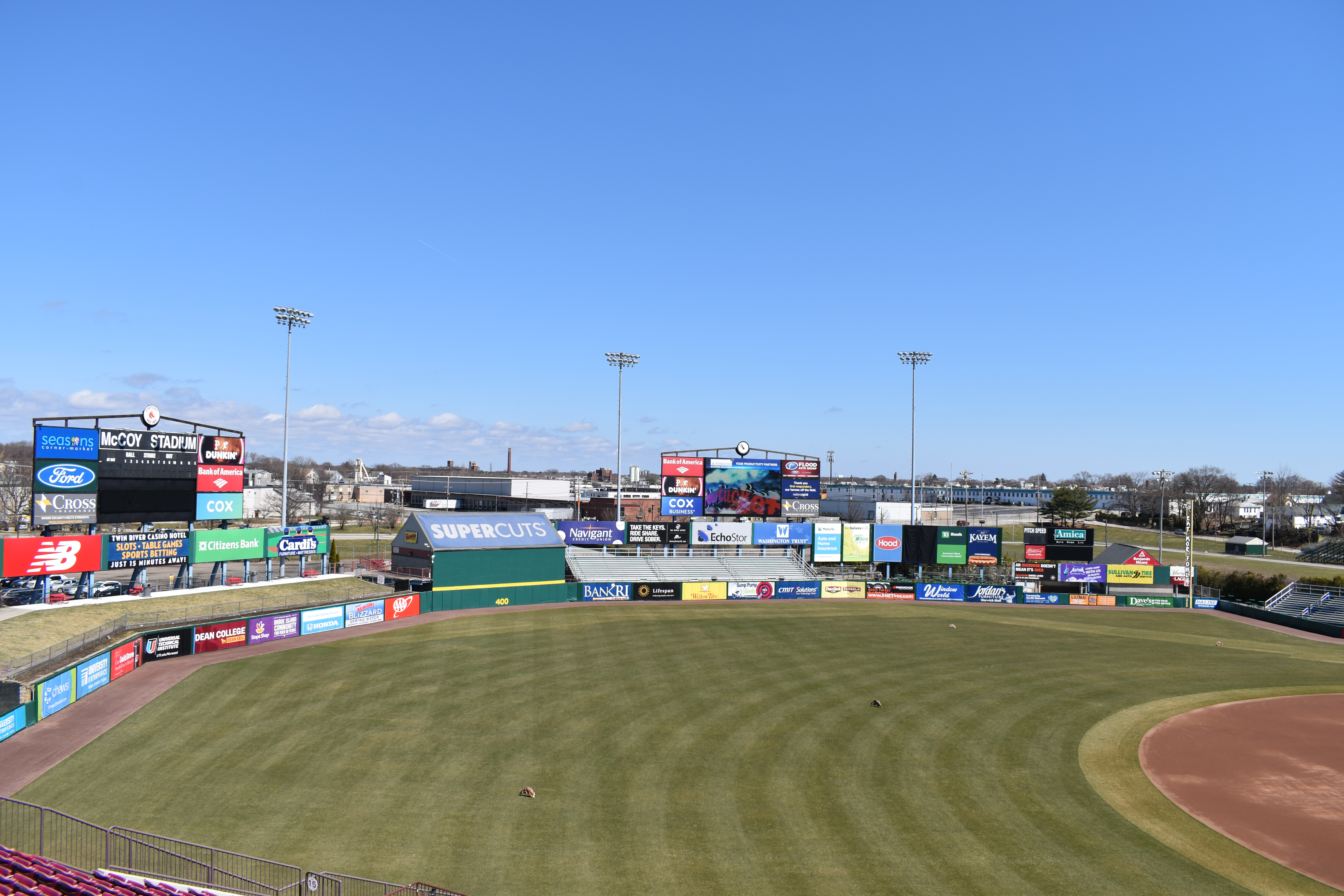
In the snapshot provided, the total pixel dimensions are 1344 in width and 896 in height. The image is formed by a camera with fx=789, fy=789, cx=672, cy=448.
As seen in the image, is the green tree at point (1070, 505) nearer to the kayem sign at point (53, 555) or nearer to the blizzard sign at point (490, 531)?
the blizzard sign at point (490, 531)

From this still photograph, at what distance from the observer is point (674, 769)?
937 inches

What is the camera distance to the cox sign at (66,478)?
40.4m

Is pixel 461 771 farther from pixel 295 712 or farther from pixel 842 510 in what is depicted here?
pixel 842 510

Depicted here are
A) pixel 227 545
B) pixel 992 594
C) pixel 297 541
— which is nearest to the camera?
pixel 227 545

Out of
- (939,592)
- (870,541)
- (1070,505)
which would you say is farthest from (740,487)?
(1070,505)

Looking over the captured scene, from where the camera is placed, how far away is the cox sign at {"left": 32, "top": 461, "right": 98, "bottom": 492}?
40.4 meters

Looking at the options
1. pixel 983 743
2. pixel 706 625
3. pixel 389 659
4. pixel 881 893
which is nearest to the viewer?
pixel 881 893

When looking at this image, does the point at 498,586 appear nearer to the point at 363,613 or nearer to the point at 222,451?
the point at 363,613

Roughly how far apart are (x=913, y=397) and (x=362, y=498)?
125764 millimetres

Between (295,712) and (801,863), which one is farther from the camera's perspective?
(295,712)

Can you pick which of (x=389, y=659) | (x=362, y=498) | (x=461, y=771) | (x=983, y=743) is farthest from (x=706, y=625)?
(x=362, y=498)

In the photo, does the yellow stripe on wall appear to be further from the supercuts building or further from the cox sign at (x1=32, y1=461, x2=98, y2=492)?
the cox sign at (x1=32, y1=461, x2=98, y2=492)

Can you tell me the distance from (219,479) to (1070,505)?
349 feet

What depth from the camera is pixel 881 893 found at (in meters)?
16.9
